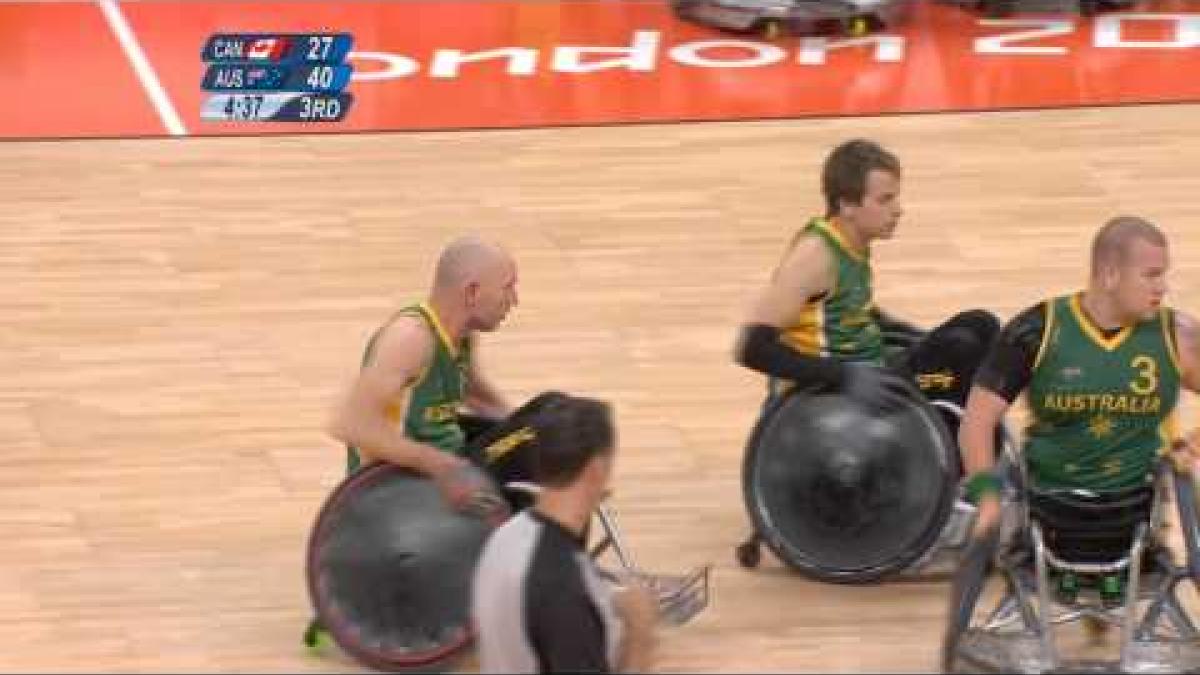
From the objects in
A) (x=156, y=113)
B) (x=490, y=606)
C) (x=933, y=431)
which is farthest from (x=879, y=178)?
(x=156, y=113)

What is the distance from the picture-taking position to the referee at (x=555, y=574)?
6812mm

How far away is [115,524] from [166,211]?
3.37 m

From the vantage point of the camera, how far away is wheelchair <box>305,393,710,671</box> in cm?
844

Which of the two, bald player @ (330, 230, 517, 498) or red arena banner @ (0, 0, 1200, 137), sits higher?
bald player @ (330, 230, 517, 498)

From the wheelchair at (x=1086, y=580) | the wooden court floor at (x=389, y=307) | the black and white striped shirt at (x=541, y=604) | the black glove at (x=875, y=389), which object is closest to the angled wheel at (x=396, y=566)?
the wooden court floor at (x=389, y=307)

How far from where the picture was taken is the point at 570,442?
22.6 ft

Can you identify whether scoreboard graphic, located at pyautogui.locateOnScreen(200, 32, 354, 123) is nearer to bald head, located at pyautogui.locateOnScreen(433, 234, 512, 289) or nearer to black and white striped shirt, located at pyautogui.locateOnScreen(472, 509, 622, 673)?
bald head, located at pyautogui.locateOnScreen(433, 234, 512, 289)

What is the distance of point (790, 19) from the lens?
1511 cm

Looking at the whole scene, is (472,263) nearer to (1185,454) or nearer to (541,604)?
(541,604)

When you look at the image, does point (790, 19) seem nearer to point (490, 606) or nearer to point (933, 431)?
point (933, 431)

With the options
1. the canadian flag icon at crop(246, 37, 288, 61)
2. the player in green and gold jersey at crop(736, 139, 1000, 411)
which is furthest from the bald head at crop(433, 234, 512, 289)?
the canadian flag icon at crop(246, 37, 288, 61)

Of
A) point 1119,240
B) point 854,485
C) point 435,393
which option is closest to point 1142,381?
point 1119,240

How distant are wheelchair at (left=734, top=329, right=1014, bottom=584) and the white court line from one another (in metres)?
5.49

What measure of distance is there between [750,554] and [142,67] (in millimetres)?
6394
